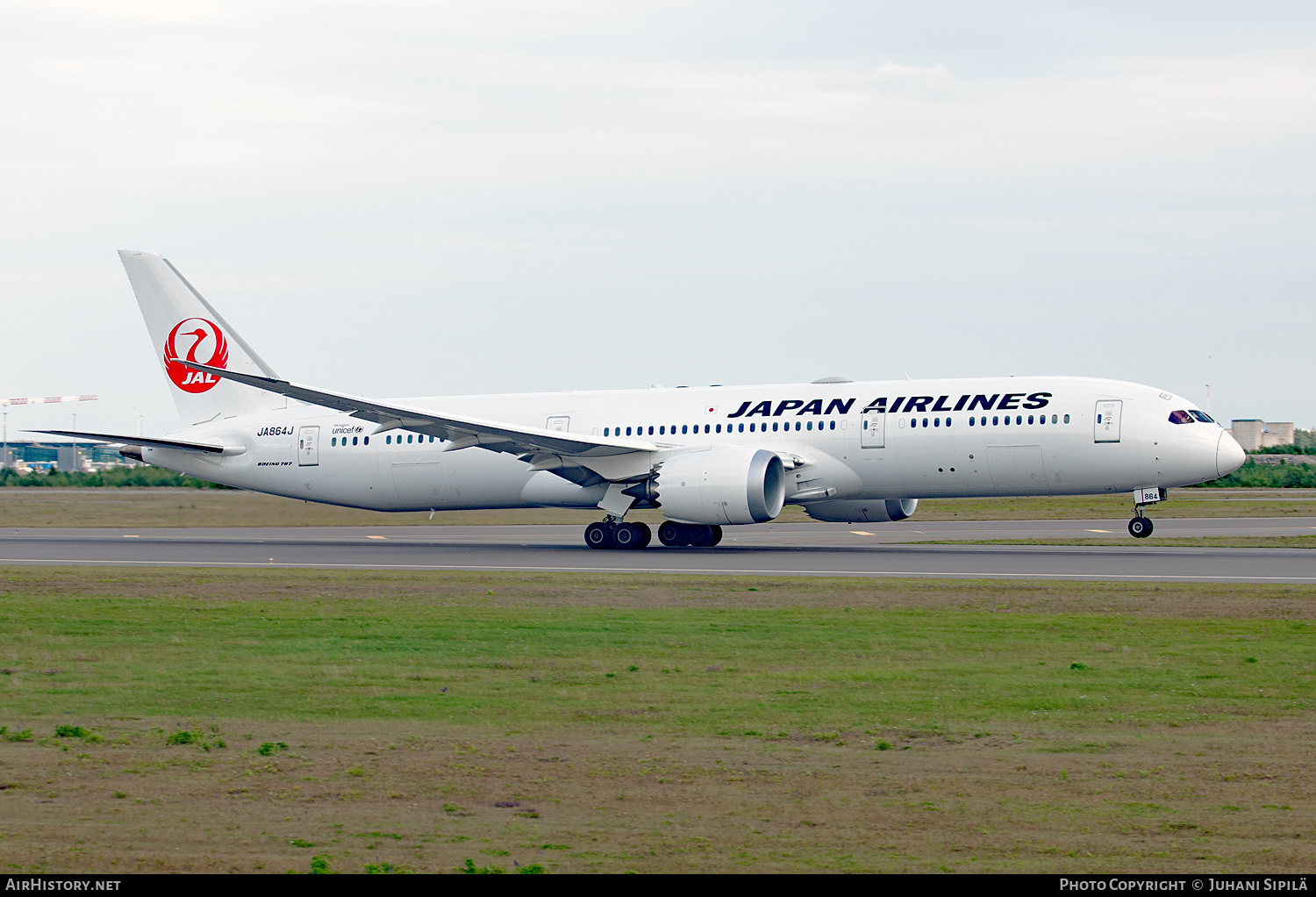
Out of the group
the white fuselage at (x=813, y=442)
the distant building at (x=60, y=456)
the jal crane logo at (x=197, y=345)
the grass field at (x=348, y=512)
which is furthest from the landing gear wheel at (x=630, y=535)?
the distant building at (x=60, y=456)

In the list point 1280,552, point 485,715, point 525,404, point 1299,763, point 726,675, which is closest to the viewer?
point 1299,763

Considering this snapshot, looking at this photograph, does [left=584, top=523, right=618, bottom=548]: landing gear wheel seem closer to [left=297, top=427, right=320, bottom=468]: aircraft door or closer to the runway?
the runway

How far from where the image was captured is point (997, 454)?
31672 mm

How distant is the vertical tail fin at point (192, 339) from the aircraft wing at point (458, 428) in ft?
23.3

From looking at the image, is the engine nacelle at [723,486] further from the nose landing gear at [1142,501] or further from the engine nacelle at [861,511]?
the nose landing gear at [1142,501]

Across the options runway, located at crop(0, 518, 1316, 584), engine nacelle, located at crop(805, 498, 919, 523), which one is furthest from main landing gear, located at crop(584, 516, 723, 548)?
engine nacelle, located at crop(805, 498, 919, 523)

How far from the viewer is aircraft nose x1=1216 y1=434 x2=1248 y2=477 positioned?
3081 cm

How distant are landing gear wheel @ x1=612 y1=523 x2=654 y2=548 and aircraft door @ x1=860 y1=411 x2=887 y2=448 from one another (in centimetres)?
593

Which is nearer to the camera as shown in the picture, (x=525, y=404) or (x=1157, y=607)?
(x=1157, y=607)

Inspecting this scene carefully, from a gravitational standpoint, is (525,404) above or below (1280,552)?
above

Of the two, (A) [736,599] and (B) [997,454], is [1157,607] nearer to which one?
(A) [736,599]
